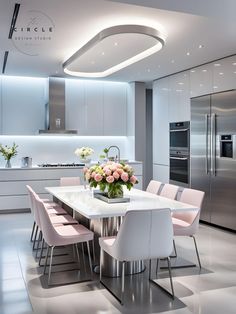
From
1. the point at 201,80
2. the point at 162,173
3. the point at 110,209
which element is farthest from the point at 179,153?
the point at 110,209

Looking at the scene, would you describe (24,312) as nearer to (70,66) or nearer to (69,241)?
(69,241)

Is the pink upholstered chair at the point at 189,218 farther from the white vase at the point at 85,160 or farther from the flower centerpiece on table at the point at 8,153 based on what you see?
the flower centerpiece on table at the point at 8,153

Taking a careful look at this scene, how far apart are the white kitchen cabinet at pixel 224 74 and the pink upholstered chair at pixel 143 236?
3091mm

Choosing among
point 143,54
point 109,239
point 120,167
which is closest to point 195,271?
point 109,239

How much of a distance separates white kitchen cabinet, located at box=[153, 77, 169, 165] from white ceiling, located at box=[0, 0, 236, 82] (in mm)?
1550

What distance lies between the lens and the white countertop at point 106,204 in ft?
10.8

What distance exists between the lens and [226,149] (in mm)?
5516

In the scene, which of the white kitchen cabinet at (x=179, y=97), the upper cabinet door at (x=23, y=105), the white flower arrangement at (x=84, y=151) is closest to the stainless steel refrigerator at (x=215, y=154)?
the white kitchen cabinet at (x=179, y=97)

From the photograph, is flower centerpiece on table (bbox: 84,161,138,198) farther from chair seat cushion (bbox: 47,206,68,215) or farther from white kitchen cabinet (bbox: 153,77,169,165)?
white kitchen cabinet (bbox: 153,77,169,165)

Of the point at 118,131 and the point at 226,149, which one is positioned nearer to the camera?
the point at 226,149

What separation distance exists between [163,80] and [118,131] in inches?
61.3

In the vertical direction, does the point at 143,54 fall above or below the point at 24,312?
above

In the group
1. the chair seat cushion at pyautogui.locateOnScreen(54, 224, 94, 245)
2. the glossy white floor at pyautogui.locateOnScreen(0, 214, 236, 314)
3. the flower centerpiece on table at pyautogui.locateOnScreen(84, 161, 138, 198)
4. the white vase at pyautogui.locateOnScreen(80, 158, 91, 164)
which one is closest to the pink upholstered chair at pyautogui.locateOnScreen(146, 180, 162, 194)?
the glossy white floor at pyautogui.locateOnScreen(0, 214, 236, 314)

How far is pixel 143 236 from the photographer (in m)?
2.97
